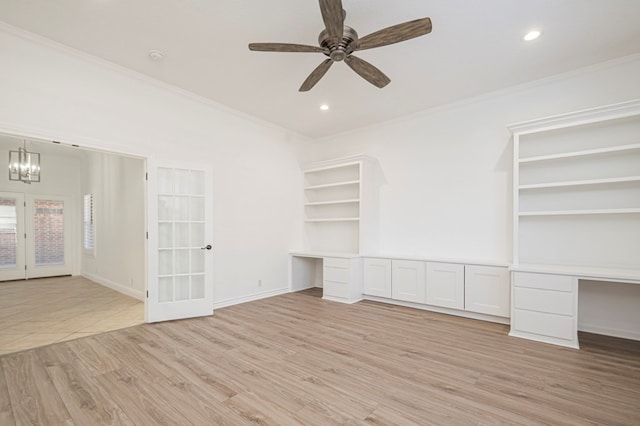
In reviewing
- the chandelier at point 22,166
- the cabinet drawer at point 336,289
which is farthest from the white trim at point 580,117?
the chandelier at point 22,166

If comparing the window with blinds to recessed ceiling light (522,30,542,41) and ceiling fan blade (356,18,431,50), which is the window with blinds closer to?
ceiling fan blade (356,18,431,50)

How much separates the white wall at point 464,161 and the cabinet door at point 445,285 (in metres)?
0.42

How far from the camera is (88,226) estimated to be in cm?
727

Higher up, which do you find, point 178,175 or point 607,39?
point 607,39

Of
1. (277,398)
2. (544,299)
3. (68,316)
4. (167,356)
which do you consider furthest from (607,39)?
(68,316)

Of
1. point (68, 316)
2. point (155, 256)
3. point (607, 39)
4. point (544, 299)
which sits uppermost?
point (607, 39)

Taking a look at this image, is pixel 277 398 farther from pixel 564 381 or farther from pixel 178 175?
pixel 178 175

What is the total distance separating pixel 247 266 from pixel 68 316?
253cm

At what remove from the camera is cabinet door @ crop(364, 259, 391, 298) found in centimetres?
470

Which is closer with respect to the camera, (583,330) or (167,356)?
(167,356)

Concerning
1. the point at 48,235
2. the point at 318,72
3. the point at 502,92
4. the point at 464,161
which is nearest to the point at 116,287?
the point at 48,235

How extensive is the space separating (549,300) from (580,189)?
4.69 feet

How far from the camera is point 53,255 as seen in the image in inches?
292

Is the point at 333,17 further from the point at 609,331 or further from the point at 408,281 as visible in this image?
the point at 609,331
